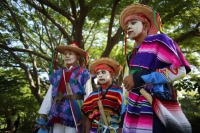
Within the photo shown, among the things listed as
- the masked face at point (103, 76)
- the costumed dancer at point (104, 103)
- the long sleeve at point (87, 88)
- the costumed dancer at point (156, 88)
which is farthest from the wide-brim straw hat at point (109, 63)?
the costumed dancer at point (156, 88)

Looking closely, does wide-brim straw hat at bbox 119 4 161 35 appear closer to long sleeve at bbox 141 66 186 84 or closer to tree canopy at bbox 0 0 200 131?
long sleeve at bbox 141 66 186 84

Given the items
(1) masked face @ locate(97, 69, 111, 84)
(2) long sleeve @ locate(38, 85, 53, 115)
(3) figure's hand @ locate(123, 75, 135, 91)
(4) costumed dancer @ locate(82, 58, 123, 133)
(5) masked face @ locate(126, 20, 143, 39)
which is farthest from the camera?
(2) long sleeve @ locate(38, 85, 53, 115)

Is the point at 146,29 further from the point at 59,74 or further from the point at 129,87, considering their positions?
the point at 59,74

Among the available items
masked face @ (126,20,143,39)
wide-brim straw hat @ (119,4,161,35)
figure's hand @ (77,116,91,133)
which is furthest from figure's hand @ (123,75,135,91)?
figure's hand @ (77,116,91,133)

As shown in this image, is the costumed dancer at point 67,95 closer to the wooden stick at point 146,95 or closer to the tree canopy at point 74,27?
the wooden stick at point 146,95

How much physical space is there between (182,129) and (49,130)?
225cm

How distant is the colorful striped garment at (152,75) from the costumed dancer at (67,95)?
4.95 feet

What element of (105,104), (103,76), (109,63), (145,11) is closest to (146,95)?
(145,11)

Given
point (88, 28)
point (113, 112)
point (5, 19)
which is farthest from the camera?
point (88, 28)

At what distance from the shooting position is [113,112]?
2889mm

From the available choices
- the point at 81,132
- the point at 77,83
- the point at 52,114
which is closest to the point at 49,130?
the point at 52,114

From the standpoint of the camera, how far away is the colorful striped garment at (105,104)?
2889mm

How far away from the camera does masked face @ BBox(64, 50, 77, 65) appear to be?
11.5 ft

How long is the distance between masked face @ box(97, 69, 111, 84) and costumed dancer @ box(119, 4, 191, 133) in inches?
47.1
